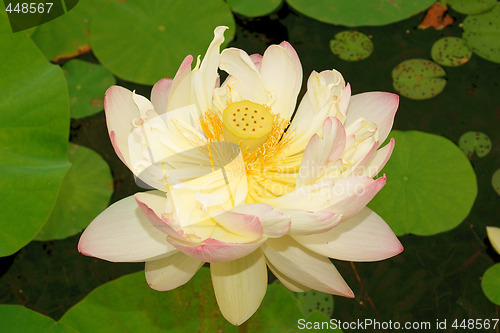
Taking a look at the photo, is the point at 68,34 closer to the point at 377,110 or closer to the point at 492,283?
the point at 377,110

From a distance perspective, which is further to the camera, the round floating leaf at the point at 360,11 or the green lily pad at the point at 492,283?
the round floating leaf at the point at 360,11

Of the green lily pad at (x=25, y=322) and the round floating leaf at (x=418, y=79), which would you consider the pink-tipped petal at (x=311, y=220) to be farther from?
the round floating leaf at (x=418, y=79)

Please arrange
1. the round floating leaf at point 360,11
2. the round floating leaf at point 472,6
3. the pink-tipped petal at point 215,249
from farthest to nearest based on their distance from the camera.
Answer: the round floating leaf at point 472,6 → the round floating leaf at point 360,11 → the pink-tipped petal at point 215,249

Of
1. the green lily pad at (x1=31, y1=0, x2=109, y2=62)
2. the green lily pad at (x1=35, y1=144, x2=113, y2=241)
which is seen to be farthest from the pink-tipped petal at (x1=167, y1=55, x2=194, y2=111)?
the green lily pad at (x1=31, y1=0, x2=109, y2=62)

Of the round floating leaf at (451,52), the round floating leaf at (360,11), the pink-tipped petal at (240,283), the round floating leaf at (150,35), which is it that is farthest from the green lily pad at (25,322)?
the round floating leaf at (451,52)

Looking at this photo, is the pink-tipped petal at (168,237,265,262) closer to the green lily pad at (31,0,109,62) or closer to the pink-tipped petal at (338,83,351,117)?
the pink-tipped petal at (338,83,351,117)

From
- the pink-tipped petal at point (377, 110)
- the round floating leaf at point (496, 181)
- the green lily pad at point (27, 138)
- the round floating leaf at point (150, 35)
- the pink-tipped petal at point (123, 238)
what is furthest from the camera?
the round floating leaf at point (150, 35)

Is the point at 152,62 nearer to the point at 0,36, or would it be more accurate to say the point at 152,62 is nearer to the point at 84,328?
the point at 0,36
